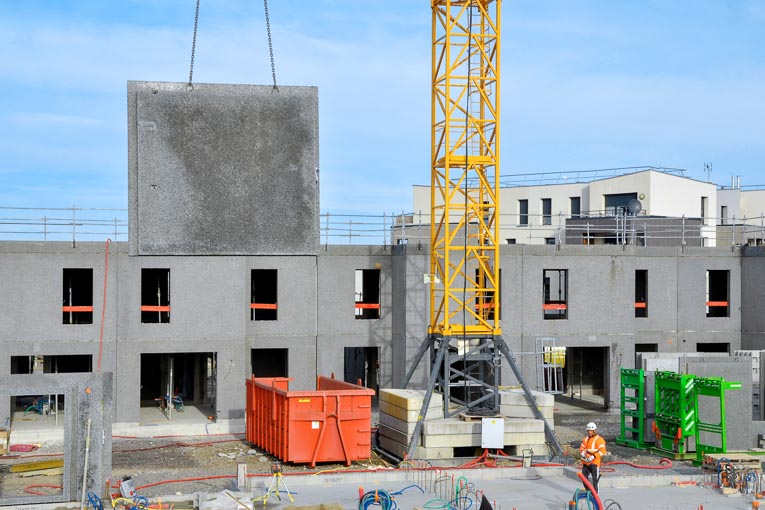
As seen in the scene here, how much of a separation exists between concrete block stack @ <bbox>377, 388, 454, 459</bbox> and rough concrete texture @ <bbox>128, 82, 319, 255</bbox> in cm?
714

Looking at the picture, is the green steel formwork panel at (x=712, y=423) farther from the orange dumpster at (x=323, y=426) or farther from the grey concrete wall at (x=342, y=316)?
the grey concrete wall at (x=342, y=316)

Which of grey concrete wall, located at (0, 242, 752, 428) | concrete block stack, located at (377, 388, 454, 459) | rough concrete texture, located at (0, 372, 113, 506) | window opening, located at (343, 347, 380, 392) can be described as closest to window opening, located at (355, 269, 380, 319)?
window opening, located at (343, 347, 380, 392)

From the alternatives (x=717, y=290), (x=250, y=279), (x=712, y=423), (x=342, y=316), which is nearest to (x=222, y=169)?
(x=250, y=279)

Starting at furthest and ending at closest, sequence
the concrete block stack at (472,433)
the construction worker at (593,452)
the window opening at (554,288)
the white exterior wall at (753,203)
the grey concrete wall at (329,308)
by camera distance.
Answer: the white exterior wall at (753,203) < the window opening at (554,288) < the grey concrete wall at (329,308) < the concrete block stack at (472,433) < the construction worker at (593,452)

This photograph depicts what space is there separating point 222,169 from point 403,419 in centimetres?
1081

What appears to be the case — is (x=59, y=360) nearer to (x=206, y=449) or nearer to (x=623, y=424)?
(x=206, y=449)

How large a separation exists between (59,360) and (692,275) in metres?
23.2

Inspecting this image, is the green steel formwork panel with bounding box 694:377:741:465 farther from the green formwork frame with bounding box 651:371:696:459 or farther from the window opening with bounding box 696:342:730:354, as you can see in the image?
the window opening with bounding box 696:342:730:354

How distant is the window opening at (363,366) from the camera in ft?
126

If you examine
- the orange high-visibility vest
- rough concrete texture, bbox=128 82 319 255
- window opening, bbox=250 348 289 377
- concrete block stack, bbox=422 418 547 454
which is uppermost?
rough concrete texture, bbox=128 82 319 255

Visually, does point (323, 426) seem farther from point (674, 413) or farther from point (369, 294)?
point (369, 294)

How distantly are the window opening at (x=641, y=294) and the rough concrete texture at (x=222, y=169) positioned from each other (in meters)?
12.2

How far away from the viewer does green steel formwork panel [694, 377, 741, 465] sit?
77.1ft

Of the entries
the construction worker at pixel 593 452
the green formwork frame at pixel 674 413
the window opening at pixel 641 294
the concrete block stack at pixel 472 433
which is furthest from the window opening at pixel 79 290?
the construction worker at pixel 593 452
